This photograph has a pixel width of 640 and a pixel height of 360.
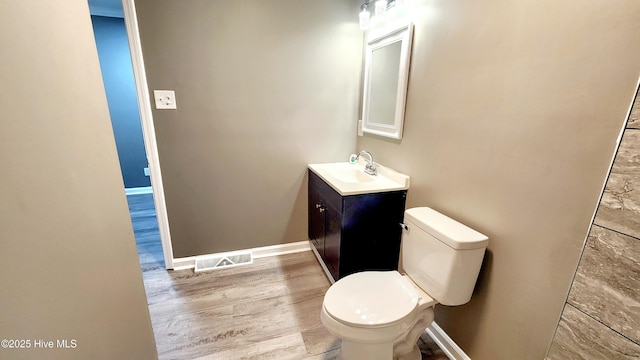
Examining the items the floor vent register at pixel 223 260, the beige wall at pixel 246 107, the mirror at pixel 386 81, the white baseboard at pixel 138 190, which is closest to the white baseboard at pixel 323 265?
the beige wall at pixel 246 107

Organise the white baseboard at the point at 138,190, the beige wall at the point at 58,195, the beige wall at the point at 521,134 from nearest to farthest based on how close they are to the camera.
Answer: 1. the beige wall at the point at 58,195
2. the beige wall at the point at 521,134
3. the white baseboard at the point at 138,190

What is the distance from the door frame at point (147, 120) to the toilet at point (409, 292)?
4.82 ft

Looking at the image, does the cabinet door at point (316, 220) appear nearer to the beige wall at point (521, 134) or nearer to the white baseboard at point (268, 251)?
the white baseboard at point (268, 251)

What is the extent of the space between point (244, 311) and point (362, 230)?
3.09ft

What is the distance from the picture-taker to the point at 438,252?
1197mm

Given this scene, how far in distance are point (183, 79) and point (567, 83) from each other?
2036 mm

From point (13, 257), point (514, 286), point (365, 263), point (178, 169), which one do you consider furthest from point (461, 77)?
point (178, 169)

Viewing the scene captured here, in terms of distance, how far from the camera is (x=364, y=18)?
192 centimetres

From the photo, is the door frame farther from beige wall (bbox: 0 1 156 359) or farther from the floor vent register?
beige wall (bbox: 0 1 156 359)

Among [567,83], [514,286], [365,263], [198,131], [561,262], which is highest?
[567,83]

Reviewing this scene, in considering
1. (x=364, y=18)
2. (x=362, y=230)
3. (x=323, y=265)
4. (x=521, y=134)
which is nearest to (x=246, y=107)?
(x=364, y=18)

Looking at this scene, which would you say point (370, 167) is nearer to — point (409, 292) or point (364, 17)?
point (409, 292)

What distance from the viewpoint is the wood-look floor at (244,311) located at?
4.82 feet

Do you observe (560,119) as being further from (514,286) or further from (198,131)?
(198,131)
